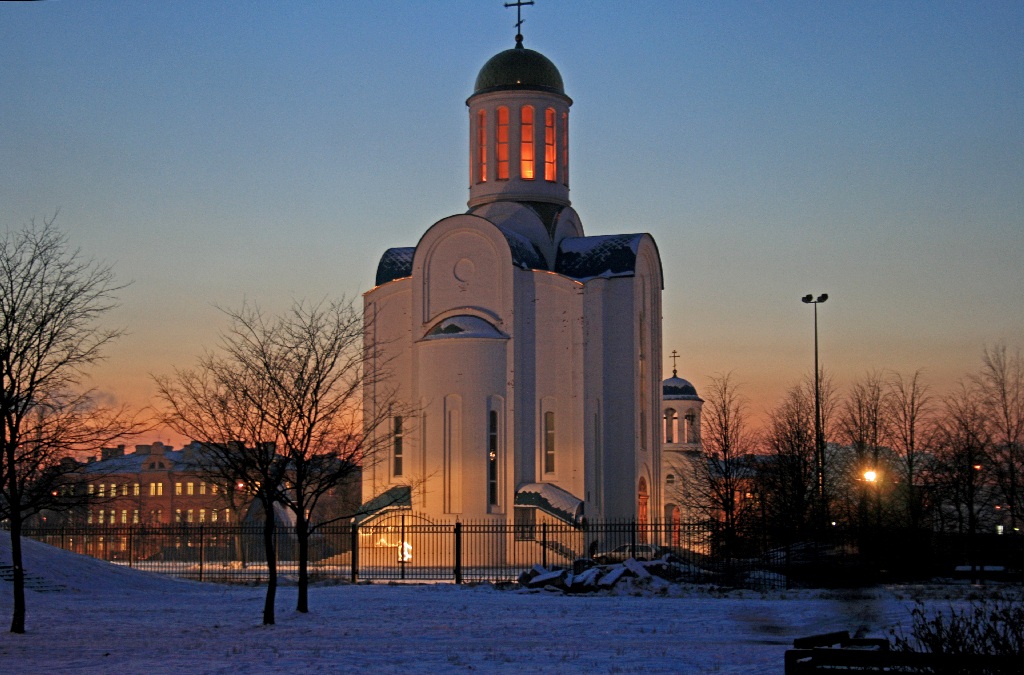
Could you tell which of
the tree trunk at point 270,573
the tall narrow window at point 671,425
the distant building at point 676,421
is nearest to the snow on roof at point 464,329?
the tree trunk at point 270,573

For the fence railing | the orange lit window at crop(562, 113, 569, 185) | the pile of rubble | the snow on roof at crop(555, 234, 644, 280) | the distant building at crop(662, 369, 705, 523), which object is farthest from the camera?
the distant building at crop(662, 369, 705, 523)

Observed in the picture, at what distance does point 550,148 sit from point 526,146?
3.29ft

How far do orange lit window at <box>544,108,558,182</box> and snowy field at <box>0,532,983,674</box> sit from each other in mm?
22478

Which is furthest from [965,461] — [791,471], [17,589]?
[17,589]

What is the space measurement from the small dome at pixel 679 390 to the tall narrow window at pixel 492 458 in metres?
34.0

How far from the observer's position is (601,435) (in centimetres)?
4531

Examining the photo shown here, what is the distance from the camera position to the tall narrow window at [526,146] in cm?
4844

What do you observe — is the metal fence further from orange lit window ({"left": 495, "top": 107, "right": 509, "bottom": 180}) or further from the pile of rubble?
orange lit window ({"left": 495, "top": 107, "right": 509, "bottom": 180})

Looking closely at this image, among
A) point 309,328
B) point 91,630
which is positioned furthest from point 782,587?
point 91,630

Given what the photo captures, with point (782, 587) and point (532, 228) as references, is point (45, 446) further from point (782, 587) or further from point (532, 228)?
point (532, 228)

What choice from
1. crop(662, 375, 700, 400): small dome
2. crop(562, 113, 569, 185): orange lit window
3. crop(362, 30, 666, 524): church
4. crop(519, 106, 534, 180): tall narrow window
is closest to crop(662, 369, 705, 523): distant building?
crop(662, 375, 700, 400): small dome

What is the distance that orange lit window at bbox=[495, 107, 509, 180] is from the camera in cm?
4866

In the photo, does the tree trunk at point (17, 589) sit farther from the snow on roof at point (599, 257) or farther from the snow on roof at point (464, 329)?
the snow on roof at point (599, 257)

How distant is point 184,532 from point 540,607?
16.2 meters
